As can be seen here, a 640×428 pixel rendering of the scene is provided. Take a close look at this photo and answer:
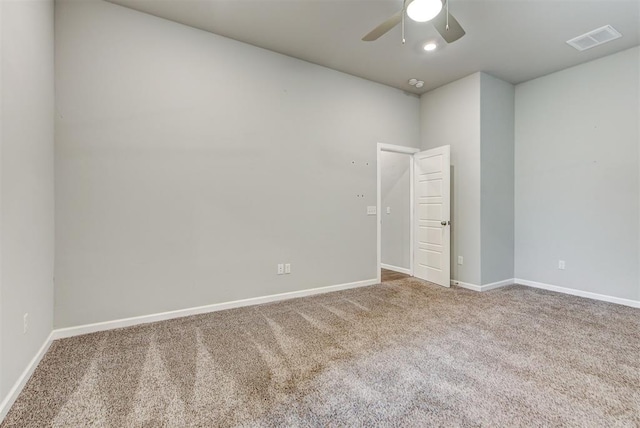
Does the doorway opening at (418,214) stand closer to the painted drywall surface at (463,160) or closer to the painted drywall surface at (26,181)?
the painted drywall surface at (463,160)

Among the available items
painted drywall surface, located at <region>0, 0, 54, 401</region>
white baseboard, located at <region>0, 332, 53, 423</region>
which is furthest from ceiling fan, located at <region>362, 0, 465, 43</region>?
white baseboard, located at <region>0, 332, 53, 423</region>

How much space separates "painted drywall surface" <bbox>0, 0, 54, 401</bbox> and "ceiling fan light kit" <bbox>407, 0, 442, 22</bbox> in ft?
8.54

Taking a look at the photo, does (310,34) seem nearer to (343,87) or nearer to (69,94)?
(343,87)

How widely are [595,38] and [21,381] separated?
19.7 ft

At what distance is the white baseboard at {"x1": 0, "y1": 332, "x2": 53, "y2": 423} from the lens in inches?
63.3

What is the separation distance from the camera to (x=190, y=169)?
313 cm

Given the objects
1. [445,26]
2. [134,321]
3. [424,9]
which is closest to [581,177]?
[445,26]

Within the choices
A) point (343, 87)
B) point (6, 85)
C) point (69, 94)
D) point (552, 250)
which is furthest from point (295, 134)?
point (552, 250)

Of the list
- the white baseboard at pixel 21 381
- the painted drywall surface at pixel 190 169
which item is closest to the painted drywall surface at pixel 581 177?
the painted drywall surface at pixel 190 169

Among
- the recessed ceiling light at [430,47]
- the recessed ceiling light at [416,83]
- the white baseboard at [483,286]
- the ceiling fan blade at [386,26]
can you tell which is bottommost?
the white baseboard at [483,286]

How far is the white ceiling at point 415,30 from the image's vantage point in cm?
277

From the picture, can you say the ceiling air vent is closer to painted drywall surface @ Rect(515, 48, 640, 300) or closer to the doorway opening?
painted drywall surface @ Rect(515, 48, 640, 300)

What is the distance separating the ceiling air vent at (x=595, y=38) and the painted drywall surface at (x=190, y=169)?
2.57m

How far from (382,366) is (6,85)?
3.01 meters
